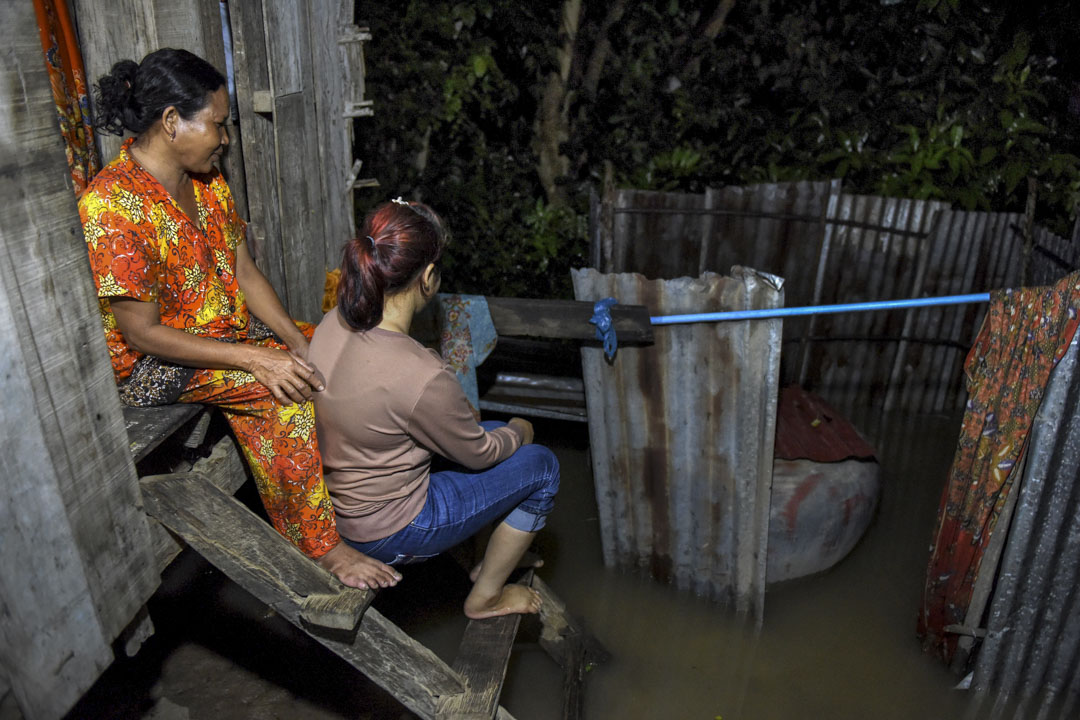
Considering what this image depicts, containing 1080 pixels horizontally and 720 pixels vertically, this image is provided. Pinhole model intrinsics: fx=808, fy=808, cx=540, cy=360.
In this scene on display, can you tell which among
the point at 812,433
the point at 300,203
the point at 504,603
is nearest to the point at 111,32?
the point at 300,203

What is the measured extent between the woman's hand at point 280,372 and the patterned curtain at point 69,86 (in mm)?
1062

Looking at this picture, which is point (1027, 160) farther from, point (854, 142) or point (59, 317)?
point (59, 317)

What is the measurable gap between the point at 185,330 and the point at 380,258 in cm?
→ 78

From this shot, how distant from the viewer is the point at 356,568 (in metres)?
2.65

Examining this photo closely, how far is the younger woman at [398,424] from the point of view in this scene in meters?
2.50

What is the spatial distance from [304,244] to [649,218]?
245cm

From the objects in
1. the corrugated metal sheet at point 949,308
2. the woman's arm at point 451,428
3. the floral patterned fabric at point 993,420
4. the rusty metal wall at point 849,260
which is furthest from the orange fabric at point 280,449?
the corrugated metal sheet at point 949,308

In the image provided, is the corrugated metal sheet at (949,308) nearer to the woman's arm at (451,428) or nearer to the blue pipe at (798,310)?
the blue pipe at (798,310)

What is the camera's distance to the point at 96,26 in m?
3.04

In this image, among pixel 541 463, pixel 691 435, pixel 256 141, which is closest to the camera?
pixel 541 463

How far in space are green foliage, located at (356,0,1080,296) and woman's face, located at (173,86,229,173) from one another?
15.6ft

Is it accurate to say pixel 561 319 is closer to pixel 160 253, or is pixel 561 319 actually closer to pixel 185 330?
pixel 185 330

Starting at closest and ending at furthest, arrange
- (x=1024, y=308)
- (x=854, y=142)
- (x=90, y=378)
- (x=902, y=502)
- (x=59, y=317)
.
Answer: (x=59, y=317) < (x=90, y=378) < (x=1024, y=308) < (x=902, y=502) < (x=854, y=142)

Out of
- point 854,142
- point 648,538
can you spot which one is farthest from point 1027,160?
point 648,538
